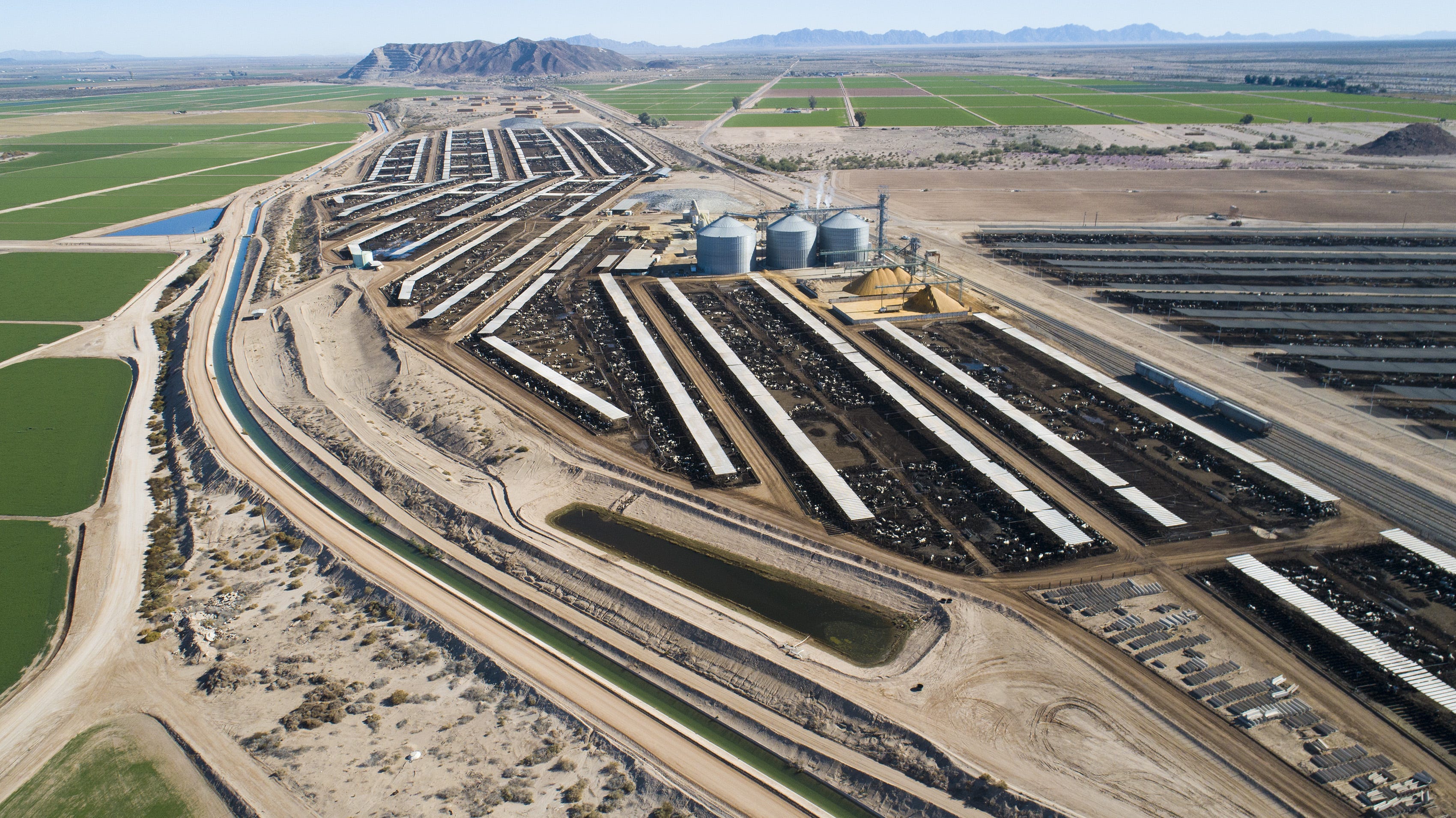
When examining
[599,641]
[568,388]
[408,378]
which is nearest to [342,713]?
[599,641]

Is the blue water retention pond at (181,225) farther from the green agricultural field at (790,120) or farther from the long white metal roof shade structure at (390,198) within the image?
the green agricultural field at (790,120)

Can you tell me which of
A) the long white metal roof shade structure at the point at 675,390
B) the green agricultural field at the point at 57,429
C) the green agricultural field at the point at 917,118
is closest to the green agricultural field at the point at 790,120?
the green agricultural field at the point at 917,118

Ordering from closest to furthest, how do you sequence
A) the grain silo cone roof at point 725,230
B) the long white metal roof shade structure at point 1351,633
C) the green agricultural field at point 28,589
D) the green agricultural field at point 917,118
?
the long white metal roof shade structure at point 1351,633 → the green agricultural field at point 28,589 → the grain silo cone roof at point 725,230 → the green agricultural field at point 917,118

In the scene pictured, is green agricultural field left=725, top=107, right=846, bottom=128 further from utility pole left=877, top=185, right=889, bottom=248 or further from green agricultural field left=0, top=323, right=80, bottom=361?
green agricultural field left=0, top=323, right=80, bottom=361

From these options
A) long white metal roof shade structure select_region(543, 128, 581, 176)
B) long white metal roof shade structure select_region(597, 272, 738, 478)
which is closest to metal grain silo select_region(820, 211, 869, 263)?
long white metal roof shade structure select_region(597, 272, 738, 478)

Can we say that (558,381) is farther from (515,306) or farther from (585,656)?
(585,656)
